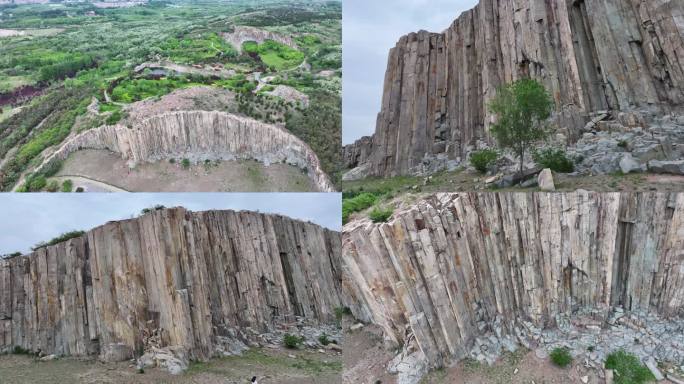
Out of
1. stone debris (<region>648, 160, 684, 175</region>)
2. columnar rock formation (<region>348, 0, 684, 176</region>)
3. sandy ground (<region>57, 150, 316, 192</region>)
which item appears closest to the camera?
sandy ground (<region>57, 150, 316, 192</region>)

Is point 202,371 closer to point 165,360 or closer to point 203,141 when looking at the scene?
point 165,360

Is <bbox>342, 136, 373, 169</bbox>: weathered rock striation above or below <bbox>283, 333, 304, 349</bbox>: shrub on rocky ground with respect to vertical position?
above

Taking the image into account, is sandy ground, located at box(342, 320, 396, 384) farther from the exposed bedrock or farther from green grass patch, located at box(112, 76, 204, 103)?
green grass patch, located at box(112, 76, 204, 103)

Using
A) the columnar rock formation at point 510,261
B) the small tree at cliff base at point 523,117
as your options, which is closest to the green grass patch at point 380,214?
the columnar rock formation at point 510,261

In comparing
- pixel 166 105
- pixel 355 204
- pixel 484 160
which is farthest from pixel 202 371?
pixel 484 160

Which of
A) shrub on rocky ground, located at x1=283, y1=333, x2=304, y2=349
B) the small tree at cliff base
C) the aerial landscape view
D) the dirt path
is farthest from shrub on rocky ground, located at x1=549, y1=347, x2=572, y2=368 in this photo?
the dirt path

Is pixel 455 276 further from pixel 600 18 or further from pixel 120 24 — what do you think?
pixel 120 24
